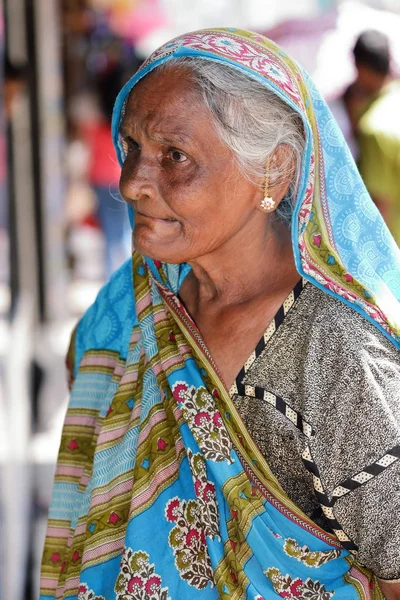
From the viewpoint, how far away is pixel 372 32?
5.51m

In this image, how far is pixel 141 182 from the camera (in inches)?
75.6

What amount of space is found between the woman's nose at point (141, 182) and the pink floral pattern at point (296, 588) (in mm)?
799

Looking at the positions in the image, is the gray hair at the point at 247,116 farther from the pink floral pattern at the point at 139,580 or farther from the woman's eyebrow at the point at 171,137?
the pink floral pattern at the point at 139,580

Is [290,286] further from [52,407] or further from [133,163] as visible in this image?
[52,407]

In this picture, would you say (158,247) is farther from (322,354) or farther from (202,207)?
(322,354)

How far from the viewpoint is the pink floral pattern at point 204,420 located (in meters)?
1.90

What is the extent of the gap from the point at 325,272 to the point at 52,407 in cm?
424

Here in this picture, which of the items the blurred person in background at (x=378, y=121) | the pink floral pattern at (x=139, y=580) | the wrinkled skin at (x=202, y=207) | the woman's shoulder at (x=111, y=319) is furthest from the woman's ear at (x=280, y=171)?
the blurred person in background at (x=378, y=121)

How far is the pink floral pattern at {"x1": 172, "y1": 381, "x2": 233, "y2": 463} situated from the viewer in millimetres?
1901

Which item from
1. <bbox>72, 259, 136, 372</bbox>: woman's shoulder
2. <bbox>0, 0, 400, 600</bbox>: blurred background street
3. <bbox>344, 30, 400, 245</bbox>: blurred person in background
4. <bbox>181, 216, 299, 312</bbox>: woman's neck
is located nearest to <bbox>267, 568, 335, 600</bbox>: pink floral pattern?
<bbox>181, 216, 299, 312</bbox>: woman's neck

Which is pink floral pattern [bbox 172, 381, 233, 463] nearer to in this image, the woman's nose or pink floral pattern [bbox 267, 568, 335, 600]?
pink floral pattern [bbox 267, 568, 335, 600]

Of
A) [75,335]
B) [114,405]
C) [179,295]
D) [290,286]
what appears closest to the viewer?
[290,286]

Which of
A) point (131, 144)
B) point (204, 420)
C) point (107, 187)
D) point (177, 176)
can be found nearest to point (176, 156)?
point (177, 176)

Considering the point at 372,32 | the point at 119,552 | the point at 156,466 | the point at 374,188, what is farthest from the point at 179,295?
the point at 372,32
